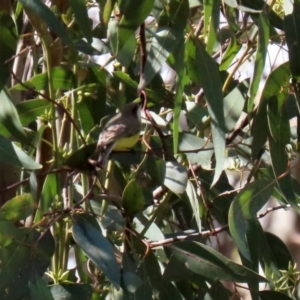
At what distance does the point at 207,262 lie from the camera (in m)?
0.97

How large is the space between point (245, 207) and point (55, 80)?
33cm

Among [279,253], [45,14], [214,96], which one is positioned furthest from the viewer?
[279,253]

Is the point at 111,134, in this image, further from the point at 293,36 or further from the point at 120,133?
the point at 293,36

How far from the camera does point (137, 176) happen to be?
3.37 feet

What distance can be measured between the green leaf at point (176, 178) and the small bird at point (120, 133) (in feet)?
0.25

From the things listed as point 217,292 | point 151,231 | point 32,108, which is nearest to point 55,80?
point 32,108

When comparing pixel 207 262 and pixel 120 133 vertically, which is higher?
pixel 120 133

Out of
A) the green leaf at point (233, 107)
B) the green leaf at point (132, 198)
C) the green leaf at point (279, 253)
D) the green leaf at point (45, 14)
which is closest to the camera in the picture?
the green leaf at point (45, 14)

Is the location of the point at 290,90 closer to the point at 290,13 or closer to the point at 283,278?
the point at 290,13

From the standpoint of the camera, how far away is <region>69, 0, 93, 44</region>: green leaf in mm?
886

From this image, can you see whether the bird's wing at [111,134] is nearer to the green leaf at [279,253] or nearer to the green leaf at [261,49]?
the green leaf at [261,49]

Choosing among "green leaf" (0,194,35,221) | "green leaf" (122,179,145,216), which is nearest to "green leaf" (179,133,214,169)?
"green leaf" (122,179,145,216)

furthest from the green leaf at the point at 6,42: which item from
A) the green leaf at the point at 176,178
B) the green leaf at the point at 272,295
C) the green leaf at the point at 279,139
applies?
the green leaf at the point at 272,295

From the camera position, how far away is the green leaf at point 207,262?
3.10 feet
